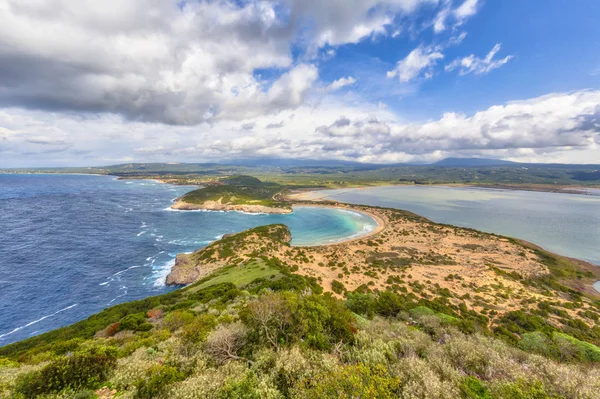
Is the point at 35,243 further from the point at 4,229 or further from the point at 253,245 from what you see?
the point at 253,245

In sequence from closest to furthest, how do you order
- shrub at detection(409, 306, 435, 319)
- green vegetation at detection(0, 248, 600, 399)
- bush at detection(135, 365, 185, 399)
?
green vegetation at detection(0, 248, 600, 399), bush at detection(135, 365, 185, 399), shrub at detection(409, 306, 435, 319)

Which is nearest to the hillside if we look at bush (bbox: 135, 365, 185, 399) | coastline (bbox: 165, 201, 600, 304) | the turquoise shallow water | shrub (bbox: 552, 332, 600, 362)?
bush (bbox: 135, 365, 185, 399)

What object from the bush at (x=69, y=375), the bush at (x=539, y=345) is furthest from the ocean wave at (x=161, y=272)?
the bush at (x=539, y=345)

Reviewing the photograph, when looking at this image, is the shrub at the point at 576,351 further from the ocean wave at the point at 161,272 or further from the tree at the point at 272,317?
the ocean wave at the point at 161,272

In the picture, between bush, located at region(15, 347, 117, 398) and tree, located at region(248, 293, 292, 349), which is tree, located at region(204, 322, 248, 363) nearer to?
tree, located at region(248, 293, 292, 349)

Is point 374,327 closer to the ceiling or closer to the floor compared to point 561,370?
closer to the floor

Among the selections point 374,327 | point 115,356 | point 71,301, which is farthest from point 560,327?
point 71,301

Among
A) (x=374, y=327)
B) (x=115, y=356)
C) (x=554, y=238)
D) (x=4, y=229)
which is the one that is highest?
(x=115, y=356)
